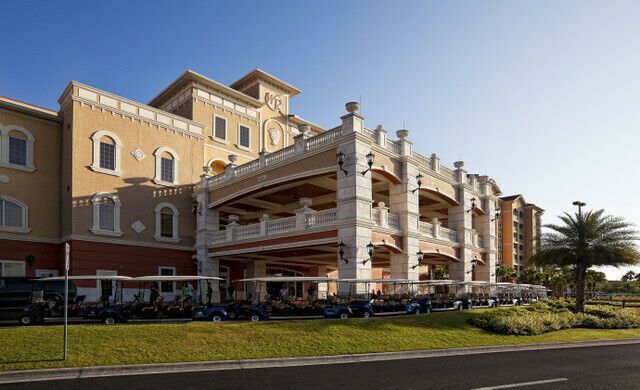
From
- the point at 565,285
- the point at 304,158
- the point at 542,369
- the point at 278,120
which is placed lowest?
the point at 565,285

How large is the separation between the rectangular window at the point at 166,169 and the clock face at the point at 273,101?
11637 millimetres

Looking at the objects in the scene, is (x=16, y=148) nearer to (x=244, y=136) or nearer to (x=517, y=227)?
(x=244, y=136)

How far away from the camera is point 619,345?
1817 cm

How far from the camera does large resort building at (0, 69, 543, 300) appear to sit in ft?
84.3

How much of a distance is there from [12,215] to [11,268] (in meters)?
3.02

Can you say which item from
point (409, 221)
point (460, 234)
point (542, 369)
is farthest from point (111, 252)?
point (542, 369)

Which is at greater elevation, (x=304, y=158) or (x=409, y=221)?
(x=304, y=158)

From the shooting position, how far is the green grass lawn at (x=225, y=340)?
12.0 m

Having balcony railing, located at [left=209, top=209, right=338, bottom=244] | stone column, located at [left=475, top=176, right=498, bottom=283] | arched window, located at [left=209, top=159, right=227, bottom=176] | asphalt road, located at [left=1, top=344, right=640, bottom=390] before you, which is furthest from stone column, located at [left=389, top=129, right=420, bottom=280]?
arched window, located at [left=209, top=159, right=227, bottom=176]

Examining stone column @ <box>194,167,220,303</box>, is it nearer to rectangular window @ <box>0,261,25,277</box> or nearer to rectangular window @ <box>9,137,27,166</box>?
rectangular window @ <box>0,261,25,277</box>

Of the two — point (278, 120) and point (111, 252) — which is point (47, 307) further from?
point (278, 120)

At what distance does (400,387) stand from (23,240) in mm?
26233

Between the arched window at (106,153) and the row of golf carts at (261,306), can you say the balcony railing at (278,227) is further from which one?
the arched window at (106,153)

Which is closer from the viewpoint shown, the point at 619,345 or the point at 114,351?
the point at 114,351
